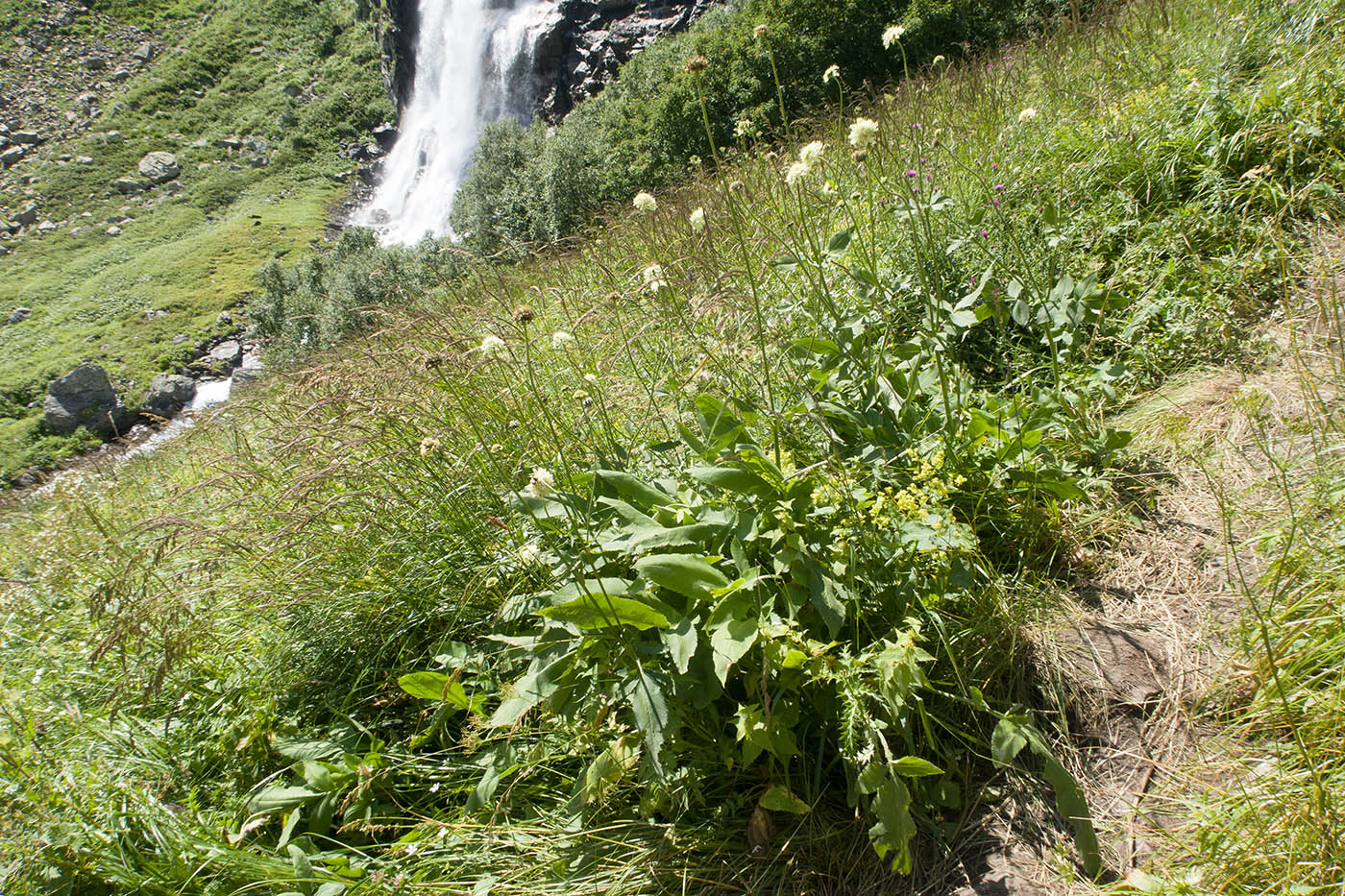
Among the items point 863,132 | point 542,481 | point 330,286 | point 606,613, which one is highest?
point 863,132

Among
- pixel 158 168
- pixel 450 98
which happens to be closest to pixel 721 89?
pixel 450 98

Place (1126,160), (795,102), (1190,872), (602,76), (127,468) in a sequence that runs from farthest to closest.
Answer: (602,76) → (795,102) → (127,468) → (1126,160) → (1190,872)

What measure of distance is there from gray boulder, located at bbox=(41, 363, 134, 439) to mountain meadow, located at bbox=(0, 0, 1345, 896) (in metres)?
18.4

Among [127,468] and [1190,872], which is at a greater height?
[1190,872]

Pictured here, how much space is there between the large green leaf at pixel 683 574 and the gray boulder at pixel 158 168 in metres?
44.3

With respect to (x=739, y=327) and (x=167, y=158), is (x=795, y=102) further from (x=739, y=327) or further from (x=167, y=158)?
(x=167, y=158)

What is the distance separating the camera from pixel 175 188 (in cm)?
3459

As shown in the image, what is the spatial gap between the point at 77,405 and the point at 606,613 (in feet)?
76.5

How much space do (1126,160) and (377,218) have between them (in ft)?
92.8

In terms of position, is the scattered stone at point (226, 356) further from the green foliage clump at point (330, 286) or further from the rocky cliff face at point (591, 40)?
the rocky cliff face at point (591, 40)

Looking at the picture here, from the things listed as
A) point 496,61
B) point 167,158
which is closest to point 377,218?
point 496,61

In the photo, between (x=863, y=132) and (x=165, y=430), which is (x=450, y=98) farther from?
(x=863, y=132)

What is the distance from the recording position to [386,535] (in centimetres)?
281

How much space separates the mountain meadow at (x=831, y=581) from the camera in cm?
158
